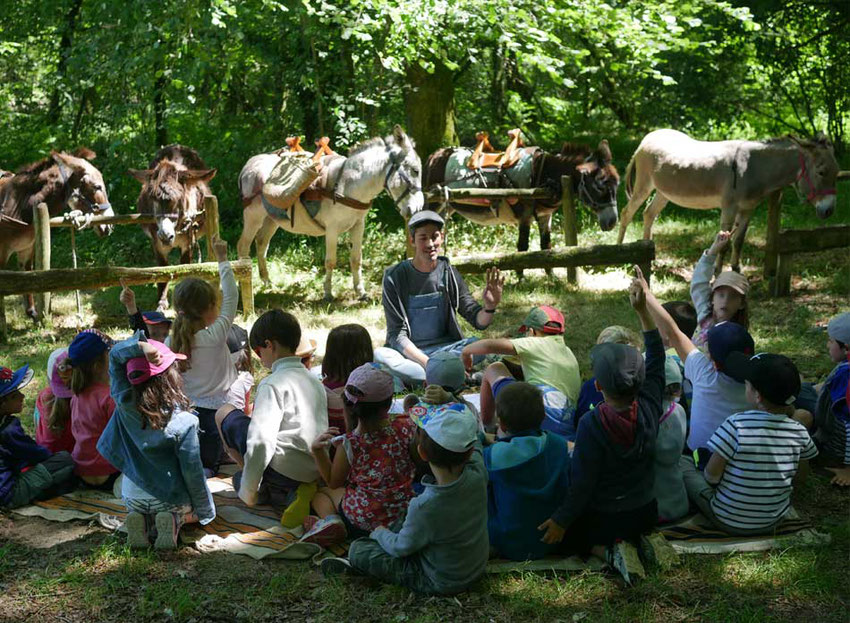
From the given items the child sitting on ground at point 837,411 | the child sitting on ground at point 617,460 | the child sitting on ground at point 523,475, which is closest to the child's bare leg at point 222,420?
the child sitting on ground at point 523,475

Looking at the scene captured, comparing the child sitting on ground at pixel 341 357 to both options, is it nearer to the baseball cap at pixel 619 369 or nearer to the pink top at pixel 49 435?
the baseball cap at pixel 619 369

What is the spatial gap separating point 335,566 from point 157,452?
3.38ft

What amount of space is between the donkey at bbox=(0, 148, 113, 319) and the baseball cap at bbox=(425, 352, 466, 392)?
234 inches

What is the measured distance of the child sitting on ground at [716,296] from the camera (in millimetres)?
4836

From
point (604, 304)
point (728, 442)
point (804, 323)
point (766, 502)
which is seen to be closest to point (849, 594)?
point (766, 502)

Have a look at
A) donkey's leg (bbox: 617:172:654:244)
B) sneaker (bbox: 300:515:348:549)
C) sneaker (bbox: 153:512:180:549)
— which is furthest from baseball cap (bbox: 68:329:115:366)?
donkey's leg (bbox: 617:172:654:244)

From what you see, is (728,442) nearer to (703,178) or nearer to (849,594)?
(849,594)

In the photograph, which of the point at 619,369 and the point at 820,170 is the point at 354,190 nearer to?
the point at 820,170

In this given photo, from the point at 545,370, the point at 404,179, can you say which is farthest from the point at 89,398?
the point at 404,179

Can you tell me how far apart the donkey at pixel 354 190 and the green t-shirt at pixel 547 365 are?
4.50 m

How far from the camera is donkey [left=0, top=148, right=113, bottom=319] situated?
349 inches

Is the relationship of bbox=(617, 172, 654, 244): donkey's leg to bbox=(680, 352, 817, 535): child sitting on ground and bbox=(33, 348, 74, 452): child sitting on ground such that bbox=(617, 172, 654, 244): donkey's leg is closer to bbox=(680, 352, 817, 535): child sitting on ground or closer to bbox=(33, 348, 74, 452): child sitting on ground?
bbox=(680, 352, 817, 535): child sitting on ground

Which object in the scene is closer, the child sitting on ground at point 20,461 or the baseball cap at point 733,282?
the child sitting on ground at point 20,461

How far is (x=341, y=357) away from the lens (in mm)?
4492
